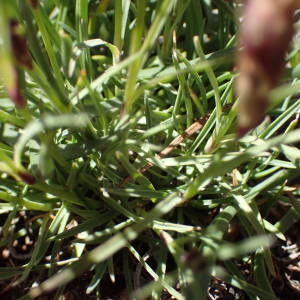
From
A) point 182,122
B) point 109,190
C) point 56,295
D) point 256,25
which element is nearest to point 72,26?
point 182,122

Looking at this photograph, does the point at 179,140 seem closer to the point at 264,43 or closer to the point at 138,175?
the point at 138,175

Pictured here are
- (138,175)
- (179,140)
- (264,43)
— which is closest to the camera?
(264,43)

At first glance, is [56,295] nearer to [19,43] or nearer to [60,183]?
[60,183]

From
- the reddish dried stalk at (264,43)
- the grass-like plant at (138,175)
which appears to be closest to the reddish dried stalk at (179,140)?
the grass-like plant at (138,175)

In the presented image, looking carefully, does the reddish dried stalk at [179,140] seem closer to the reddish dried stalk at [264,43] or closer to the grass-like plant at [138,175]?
the grass-like plant at [138,175]

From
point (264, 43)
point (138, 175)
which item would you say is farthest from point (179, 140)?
point (264, 43)

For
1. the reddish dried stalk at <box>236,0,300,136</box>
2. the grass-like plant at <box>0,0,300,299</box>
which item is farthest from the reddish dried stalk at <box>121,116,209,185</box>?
the reddish dried stalk at <box>236,0,300,136</box>

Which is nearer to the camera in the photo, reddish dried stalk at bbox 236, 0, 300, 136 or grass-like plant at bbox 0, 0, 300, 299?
reddish dried stalk at bbox 236, 0, 300, 136

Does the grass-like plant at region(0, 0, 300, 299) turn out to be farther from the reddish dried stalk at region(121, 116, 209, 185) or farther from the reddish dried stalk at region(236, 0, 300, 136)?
the reddish dried stalk at region(236, 0, 300, 136)
